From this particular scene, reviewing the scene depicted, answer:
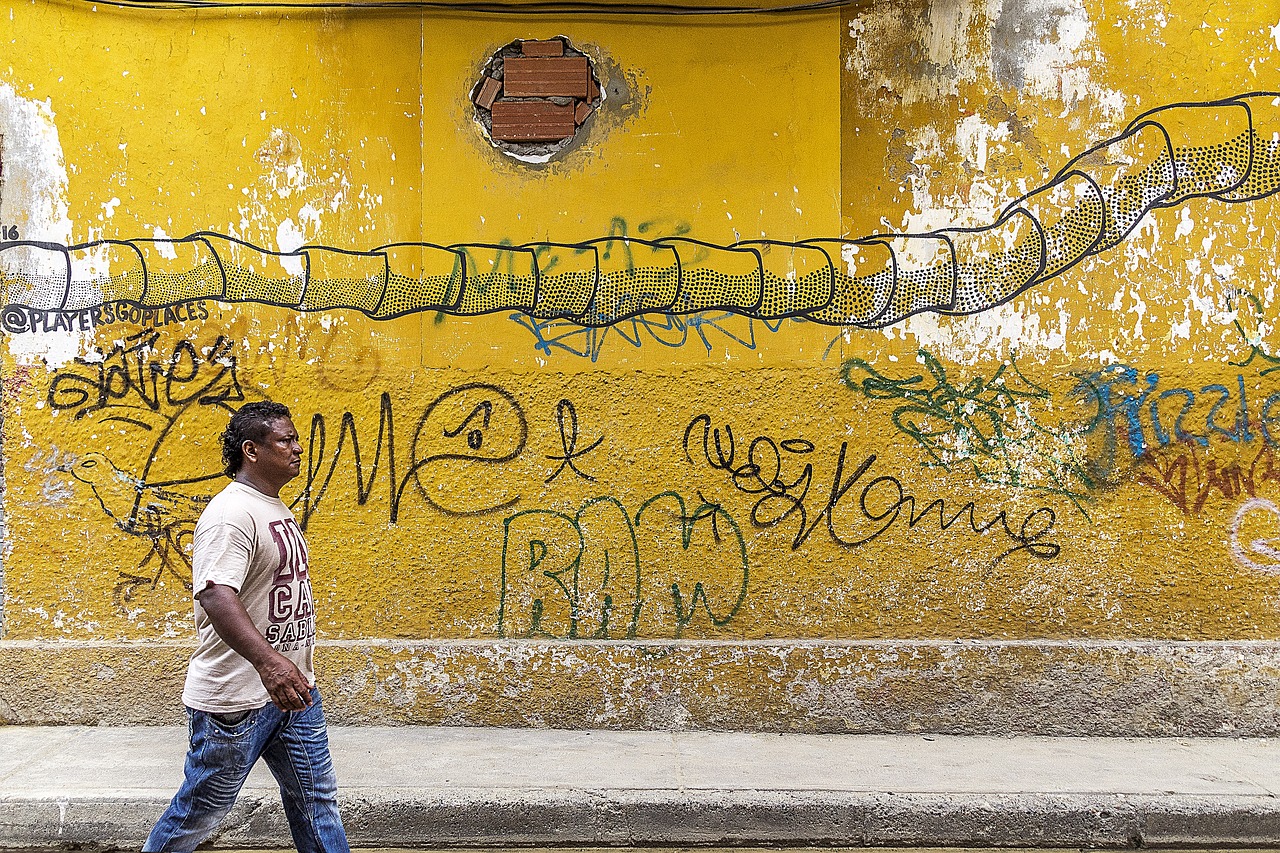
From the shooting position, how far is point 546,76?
17.9 feet

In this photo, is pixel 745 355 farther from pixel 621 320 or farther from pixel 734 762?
pixel 734 762

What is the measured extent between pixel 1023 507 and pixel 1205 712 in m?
1.27

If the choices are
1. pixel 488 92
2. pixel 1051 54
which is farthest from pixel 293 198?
pixel 1051 54

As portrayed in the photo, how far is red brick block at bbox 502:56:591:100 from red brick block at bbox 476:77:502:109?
0.04 metres

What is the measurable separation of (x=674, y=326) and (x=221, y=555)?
115 inches

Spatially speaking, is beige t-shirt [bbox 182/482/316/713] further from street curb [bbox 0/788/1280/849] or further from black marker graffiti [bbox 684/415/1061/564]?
black marker graffiti [bbox 684/415/1061/564]

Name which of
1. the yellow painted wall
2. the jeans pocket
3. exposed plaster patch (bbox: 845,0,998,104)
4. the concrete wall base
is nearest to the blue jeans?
the jeans pocket

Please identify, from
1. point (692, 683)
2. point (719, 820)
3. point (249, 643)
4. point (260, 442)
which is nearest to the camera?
point (249, 643)

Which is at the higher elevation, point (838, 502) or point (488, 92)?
point (488, 92)

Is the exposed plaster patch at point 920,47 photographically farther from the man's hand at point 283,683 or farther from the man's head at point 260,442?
the man's hand at point 283,683

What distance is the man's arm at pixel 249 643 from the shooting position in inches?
115

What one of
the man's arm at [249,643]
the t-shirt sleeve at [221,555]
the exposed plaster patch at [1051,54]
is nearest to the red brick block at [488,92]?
the exposed plaster patch at [1051,54]

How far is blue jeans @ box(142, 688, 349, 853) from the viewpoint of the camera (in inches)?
118

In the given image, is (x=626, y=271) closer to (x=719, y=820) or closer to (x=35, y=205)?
(x=719, y=820)
